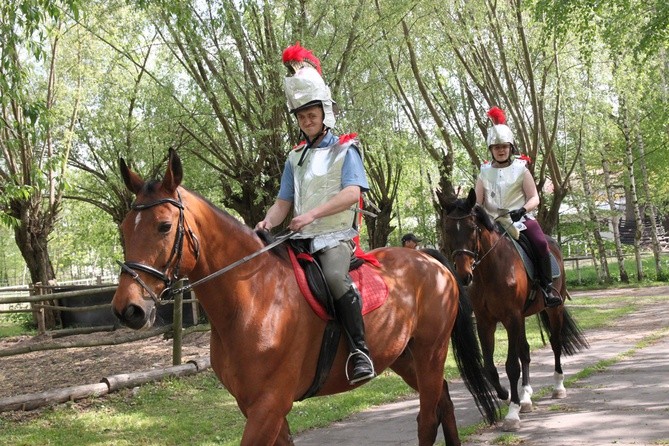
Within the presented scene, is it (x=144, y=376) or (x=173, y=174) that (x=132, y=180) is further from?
(x=144, y=376)

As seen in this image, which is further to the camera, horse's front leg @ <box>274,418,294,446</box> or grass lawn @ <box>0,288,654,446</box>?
grass lawn @ <box>0,288,654,446</box>

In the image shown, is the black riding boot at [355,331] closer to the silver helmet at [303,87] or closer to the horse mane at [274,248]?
the horse mane at [274,248]

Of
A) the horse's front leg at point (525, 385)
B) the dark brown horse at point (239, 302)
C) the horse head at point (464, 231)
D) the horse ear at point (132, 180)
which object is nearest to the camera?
the dark brown horse at point (239, 302)

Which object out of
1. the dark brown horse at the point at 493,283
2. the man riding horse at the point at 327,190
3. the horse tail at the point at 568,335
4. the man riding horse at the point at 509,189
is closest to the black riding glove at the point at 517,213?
the man riding horse at the point at 509,189

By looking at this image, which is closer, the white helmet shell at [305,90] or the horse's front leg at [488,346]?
the white helmet shell at [305,90]

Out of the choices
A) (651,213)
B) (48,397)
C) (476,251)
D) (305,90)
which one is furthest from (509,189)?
(651,213)

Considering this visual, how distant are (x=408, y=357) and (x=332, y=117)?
2160 mm

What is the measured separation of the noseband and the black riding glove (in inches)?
197

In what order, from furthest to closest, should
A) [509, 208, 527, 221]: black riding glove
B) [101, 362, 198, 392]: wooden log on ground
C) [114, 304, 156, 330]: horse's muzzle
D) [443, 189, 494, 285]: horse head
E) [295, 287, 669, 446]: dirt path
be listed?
1. [101, 362, 198, 392]: wooden log on ground
2. [509, 208, 527, 221]: black riding glove
3. [443, 189, 494, 285]: horse head
4. [295, 287, 669, 446]: dirt path
5. [114, 304, 156, 330]: horse's muzzle

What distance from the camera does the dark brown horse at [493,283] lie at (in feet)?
23.7

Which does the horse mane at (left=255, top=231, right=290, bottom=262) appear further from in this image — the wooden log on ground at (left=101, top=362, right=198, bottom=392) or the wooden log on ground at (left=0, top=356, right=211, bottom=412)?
the wooden log on ground at (left=101, top=362, right=198, bottom=392)

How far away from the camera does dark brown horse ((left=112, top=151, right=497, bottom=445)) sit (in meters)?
3.50

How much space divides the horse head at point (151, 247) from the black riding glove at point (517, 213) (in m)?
5.01

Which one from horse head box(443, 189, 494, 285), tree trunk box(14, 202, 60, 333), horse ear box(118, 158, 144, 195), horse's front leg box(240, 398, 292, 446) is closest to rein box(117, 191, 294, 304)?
horse ear box(118, 158, 144, 195)
